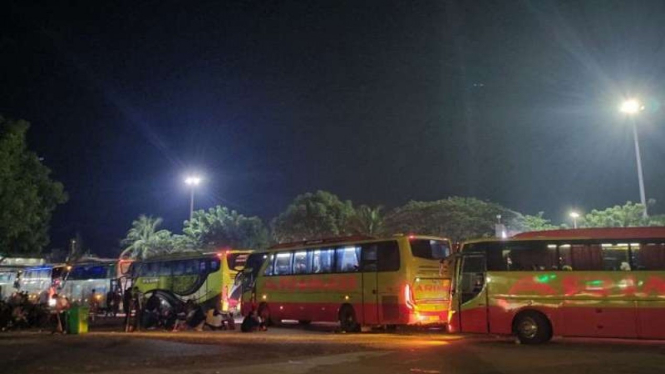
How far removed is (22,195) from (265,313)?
10523mm

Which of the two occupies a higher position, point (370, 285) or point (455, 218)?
point (455, 218)

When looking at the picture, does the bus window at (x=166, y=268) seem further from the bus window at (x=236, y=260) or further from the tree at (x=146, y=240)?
the tree at (x=146, y=240)

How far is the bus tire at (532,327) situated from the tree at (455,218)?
113 feet

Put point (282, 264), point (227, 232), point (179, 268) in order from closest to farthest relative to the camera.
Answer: point (282, 264) → point (179, 268) → point (227, 232)

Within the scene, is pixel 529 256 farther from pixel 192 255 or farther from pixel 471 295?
pixel 192 255

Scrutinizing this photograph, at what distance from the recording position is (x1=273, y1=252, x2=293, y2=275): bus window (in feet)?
76.6

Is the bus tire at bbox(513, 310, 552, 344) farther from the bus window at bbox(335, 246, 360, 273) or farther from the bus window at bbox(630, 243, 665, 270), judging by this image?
the bus window at bbox(335, 246, 360, 273)

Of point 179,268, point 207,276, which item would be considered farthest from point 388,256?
point 179,268

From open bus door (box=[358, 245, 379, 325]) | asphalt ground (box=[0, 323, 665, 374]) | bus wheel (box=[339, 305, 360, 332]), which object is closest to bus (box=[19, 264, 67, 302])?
asphalt ground (box=[0, 323, 665, 374])

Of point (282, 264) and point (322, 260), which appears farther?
point (282, 264)

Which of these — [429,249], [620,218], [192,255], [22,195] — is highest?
[620,218]

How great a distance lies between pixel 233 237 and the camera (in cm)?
5875

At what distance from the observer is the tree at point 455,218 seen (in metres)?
50.7

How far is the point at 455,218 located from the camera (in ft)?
167
